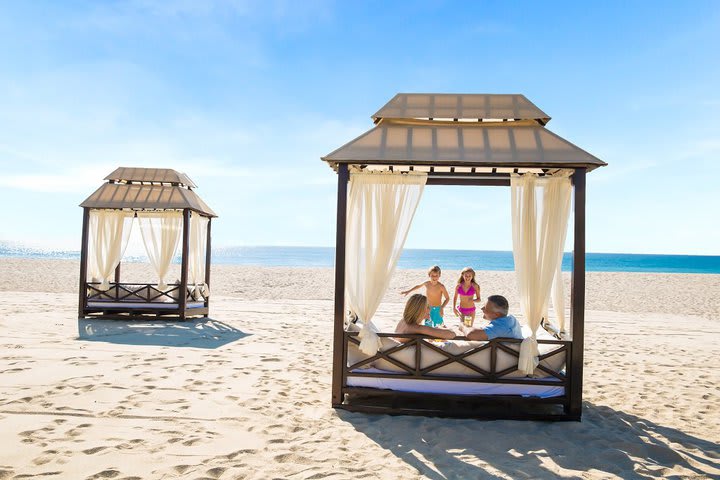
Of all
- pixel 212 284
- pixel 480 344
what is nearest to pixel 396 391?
pixel 480 344

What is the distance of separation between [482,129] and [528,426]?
9.39 feet

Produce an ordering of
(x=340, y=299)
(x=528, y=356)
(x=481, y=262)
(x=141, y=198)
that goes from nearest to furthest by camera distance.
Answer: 1. (x=528, y=356)
2. (x=340, y=299)
3. (x=141, y=198)
4. (x=481, y=262)

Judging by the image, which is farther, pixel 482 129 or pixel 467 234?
pixel 467 234

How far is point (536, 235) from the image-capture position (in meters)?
4.88

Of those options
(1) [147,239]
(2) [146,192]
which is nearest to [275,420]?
(2) [146,192]

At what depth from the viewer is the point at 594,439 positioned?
411 cm

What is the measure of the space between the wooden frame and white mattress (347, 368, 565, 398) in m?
0.05

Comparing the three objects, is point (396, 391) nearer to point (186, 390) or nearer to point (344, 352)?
point (344, 352)

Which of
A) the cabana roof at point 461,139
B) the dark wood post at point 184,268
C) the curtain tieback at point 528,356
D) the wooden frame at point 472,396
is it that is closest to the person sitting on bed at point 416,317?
the wooden frame at point 472,396

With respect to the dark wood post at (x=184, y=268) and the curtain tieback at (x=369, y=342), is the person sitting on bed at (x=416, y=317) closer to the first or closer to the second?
the curtain tieback at (x=369, y=342)

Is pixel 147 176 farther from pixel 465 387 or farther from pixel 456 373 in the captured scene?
pixel 465 387

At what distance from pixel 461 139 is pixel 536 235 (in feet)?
3.93

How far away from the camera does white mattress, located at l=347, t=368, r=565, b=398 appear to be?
4.59 metres

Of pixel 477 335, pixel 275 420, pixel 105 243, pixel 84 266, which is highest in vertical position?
pixel 105 243
